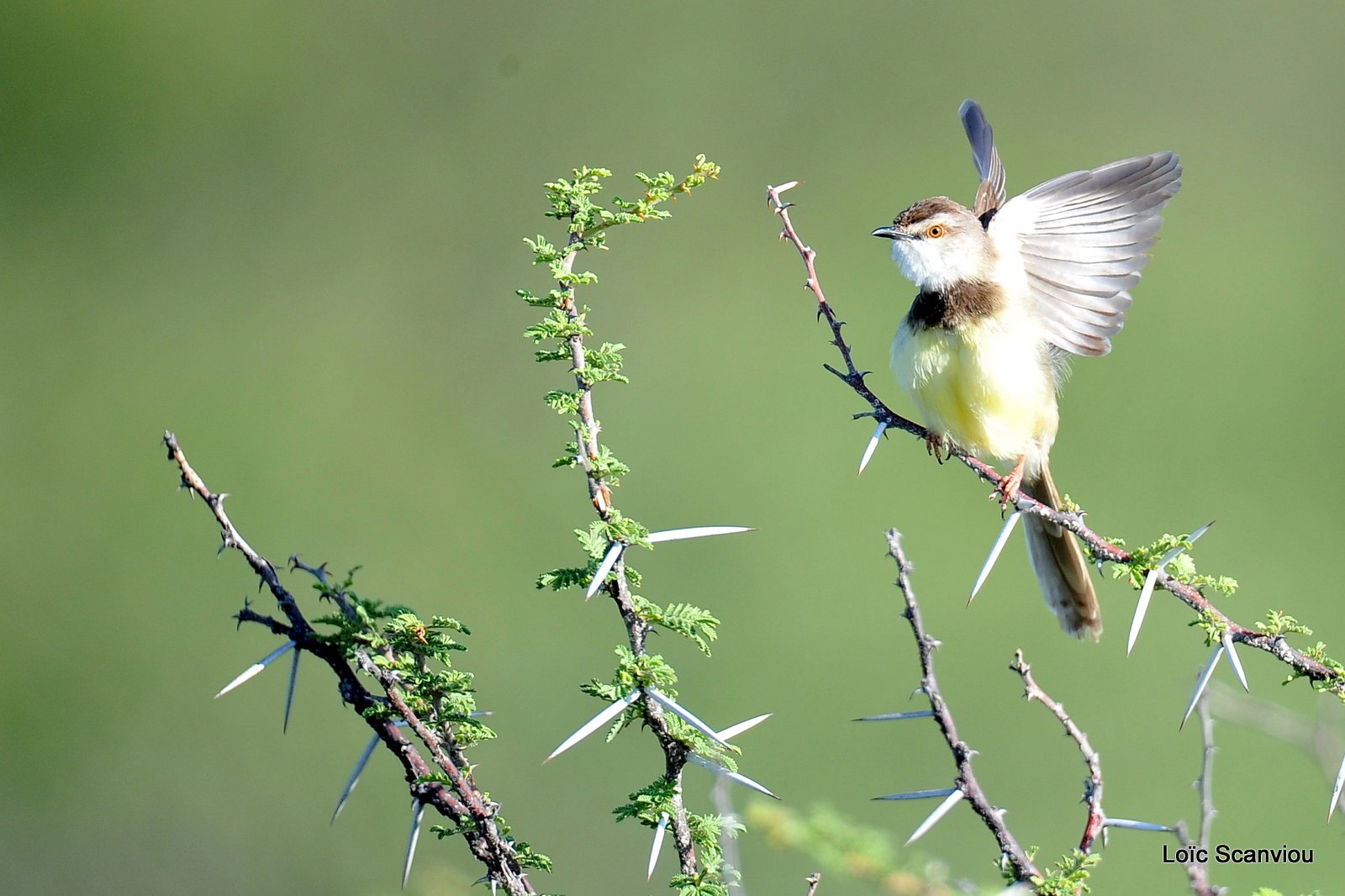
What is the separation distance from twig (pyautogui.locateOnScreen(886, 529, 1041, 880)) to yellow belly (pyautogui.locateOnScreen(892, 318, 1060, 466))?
6.87 ft

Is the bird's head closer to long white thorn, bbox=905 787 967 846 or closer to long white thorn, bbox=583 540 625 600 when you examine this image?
long white thorn, bbox=905 787 967 846

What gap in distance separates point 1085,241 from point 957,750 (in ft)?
8.03

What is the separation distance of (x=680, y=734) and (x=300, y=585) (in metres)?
9.08

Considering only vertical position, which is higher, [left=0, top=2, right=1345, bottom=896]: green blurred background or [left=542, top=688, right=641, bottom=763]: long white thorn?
[left=0, top=2, right=1345, bottom=896]: green blurred background

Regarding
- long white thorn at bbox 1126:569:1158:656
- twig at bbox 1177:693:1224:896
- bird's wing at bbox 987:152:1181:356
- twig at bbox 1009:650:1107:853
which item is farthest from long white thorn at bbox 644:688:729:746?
bird's wing at bbox 987:152:1181:356

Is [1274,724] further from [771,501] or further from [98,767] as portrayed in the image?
[98,767]

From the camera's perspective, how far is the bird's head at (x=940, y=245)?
14.9 feet

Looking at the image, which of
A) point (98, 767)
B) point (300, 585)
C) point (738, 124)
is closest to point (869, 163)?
point (738, 124)

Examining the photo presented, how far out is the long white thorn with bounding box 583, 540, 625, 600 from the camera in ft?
6.66

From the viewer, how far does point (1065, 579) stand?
4840 mm

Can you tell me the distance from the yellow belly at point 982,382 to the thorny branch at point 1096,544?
96 cm

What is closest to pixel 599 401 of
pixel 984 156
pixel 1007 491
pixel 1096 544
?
pixel 984 156

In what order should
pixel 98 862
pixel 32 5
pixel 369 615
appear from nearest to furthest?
pixel 369 615 < pixel 98 862 < pixel 32 5

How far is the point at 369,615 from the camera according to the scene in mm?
2072
